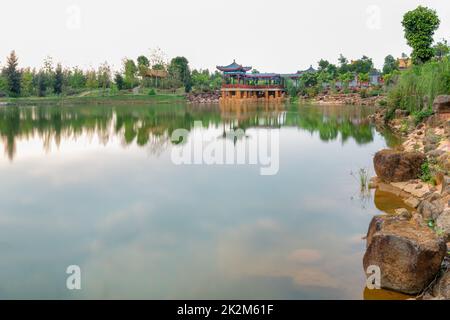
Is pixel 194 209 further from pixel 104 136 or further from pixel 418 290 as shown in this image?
pixel 104 136

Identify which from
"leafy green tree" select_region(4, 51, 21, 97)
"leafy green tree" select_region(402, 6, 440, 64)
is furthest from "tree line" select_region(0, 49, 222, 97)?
"leafy green tree" select_region(402, 6, 440, 64)

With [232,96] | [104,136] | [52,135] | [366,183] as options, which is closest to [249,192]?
[366,183]

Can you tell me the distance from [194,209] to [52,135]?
13482 millimetres

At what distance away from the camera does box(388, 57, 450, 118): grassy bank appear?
56.2ft

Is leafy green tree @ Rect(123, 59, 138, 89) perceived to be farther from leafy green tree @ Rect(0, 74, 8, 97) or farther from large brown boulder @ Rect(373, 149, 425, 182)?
large brown boulder @ Rect(373, 149, 425, 182)

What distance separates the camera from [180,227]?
765 cm

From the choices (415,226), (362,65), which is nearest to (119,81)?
(362,65)

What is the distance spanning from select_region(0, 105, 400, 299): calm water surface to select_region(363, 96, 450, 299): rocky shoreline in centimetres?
51

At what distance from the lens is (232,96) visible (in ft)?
185

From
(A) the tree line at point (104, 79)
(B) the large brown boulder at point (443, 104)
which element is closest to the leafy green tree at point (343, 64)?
(A) the tree line at point (104, 79)

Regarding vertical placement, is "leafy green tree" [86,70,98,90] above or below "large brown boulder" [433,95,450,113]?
above

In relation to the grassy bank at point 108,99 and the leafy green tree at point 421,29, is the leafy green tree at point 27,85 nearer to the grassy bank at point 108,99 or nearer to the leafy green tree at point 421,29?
the grassy bank at point 108,99

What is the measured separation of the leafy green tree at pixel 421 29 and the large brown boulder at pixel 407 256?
23311 millimetres

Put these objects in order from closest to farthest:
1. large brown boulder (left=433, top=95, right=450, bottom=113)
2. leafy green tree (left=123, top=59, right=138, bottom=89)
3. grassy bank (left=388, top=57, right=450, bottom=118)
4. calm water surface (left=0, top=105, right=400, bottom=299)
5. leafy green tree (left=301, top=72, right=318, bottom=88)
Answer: calm water surface (left=0, top=105, right=400, bottom=299) → large brown boulder (left=433, top=95, right=450, bottom=113) → grassy bank (left=388, top=57, right=450, bottom=118) → leafy green tree (left=301, top=72, right=318, bottom=88) → leafy green tree (left=123, top=59, right=138, bottom=89)
